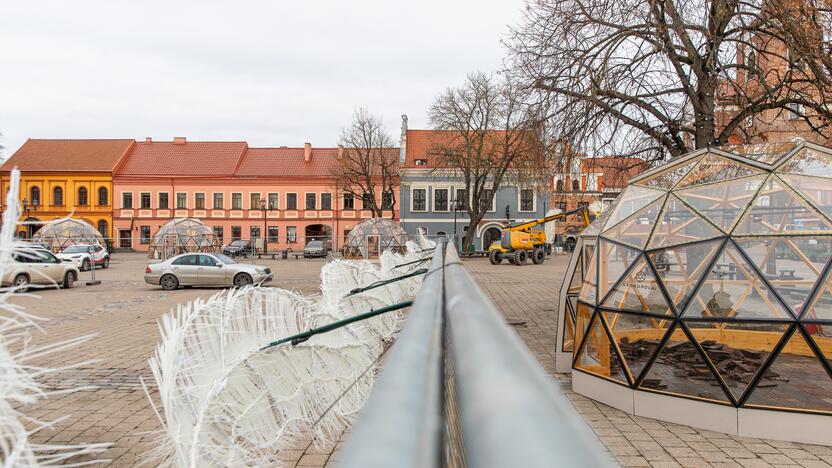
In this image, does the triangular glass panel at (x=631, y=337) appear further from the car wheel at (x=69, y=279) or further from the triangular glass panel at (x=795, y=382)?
the car wheel at (x=69, y=279)

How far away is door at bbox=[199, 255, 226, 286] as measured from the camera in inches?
937

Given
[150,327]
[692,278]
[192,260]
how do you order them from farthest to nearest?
[192,260]
[150,327]
[692,278]

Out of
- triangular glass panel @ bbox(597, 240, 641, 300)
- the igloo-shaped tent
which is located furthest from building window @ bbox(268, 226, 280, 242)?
triangular glass panel @ bbox(597, 240, 641, 300)

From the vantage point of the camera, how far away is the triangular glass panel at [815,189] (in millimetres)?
7168

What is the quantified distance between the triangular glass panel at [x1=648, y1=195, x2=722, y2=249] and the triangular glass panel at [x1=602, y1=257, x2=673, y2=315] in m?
0.35

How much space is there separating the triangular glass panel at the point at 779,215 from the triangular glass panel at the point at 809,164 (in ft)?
1.00

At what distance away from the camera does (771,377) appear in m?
6.78

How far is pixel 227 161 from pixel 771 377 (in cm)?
6635

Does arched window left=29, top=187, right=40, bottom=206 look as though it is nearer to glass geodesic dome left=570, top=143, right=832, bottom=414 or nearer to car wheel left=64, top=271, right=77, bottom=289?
car wheel left=64, top=271, right=77, bottom=289

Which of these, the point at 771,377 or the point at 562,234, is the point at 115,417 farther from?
the point at 562,234

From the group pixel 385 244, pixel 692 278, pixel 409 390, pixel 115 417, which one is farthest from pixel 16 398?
pixel 385 244

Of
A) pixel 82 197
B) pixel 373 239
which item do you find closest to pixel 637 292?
pixel 373 239

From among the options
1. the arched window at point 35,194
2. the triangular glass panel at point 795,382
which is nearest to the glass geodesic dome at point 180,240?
the arched window at point 35,194

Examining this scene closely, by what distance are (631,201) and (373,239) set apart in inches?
1613
